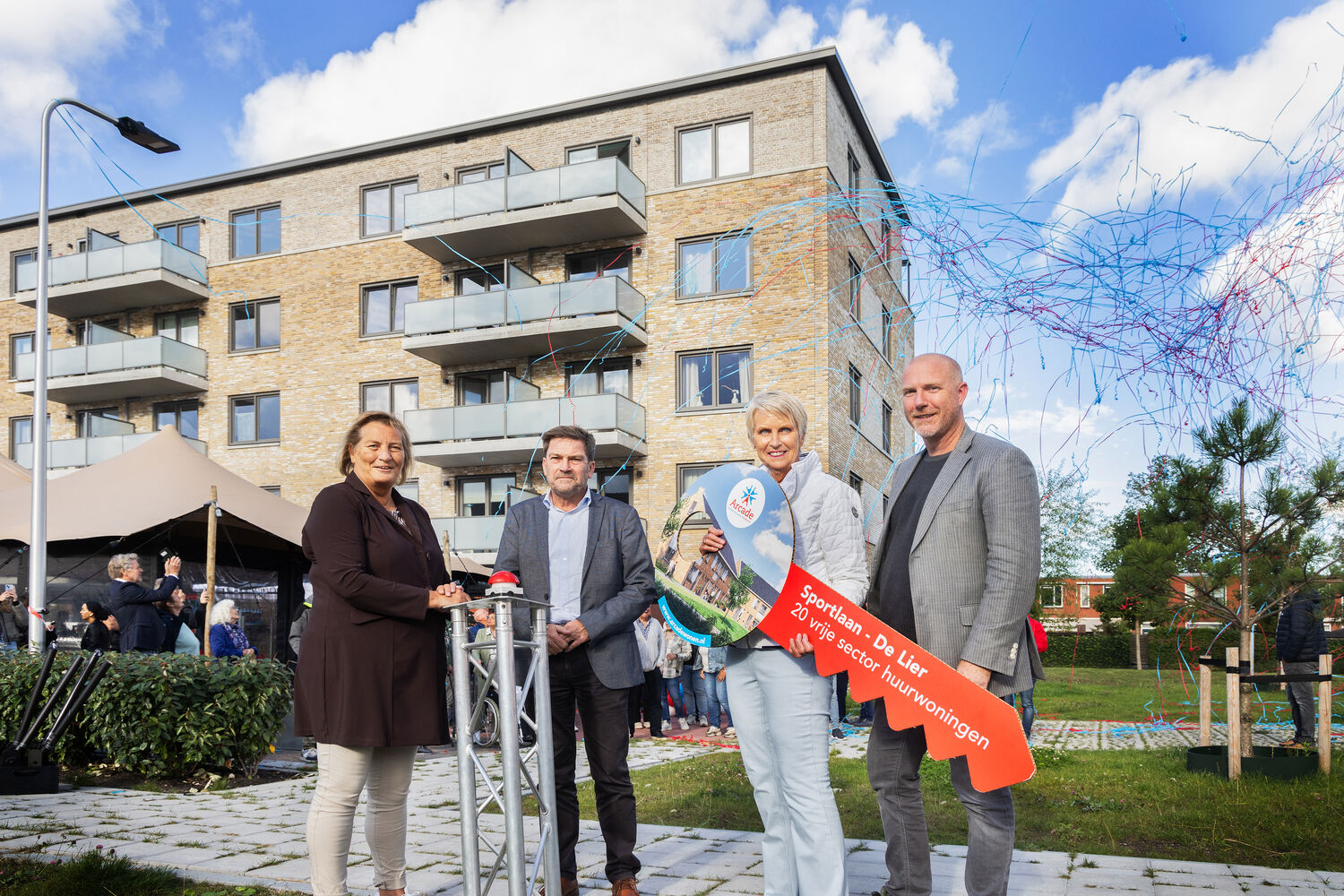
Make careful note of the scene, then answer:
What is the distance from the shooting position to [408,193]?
2361cm

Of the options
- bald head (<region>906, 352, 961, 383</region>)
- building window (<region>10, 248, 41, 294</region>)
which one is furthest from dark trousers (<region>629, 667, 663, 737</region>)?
building window (<region>10, 248, 41, 294</region>)

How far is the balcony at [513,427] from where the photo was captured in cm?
2075

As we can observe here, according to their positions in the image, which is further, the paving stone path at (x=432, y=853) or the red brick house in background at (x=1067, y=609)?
the red brick house in background at (x=1067, y=609)

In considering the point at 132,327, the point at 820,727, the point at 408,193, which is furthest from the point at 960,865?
the point at 132,327

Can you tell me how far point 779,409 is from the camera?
12.3 feet

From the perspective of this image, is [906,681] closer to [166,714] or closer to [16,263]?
[166,714]

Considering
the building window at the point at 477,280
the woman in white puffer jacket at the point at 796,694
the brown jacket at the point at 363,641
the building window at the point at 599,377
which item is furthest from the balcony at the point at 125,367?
the woman in white puffer jacket at the point at 796,694

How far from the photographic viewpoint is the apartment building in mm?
20672

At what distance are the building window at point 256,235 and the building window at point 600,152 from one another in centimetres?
857

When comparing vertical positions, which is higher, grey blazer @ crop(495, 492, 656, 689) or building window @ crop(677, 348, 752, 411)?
building window @ crop(677, 348, 752, 411)

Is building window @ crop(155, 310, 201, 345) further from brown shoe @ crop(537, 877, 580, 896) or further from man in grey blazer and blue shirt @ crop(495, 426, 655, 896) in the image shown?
brown shoe @ crop(537, 877, 580, 896)

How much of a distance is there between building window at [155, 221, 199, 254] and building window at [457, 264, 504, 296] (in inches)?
343

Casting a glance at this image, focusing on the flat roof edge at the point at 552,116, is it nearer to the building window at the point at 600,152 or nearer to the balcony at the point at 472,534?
the building window at the point at 600,152

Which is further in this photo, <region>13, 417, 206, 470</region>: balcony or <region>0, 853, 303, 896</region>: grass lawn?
<region>13, 417, 206, 470</region>: balcony
